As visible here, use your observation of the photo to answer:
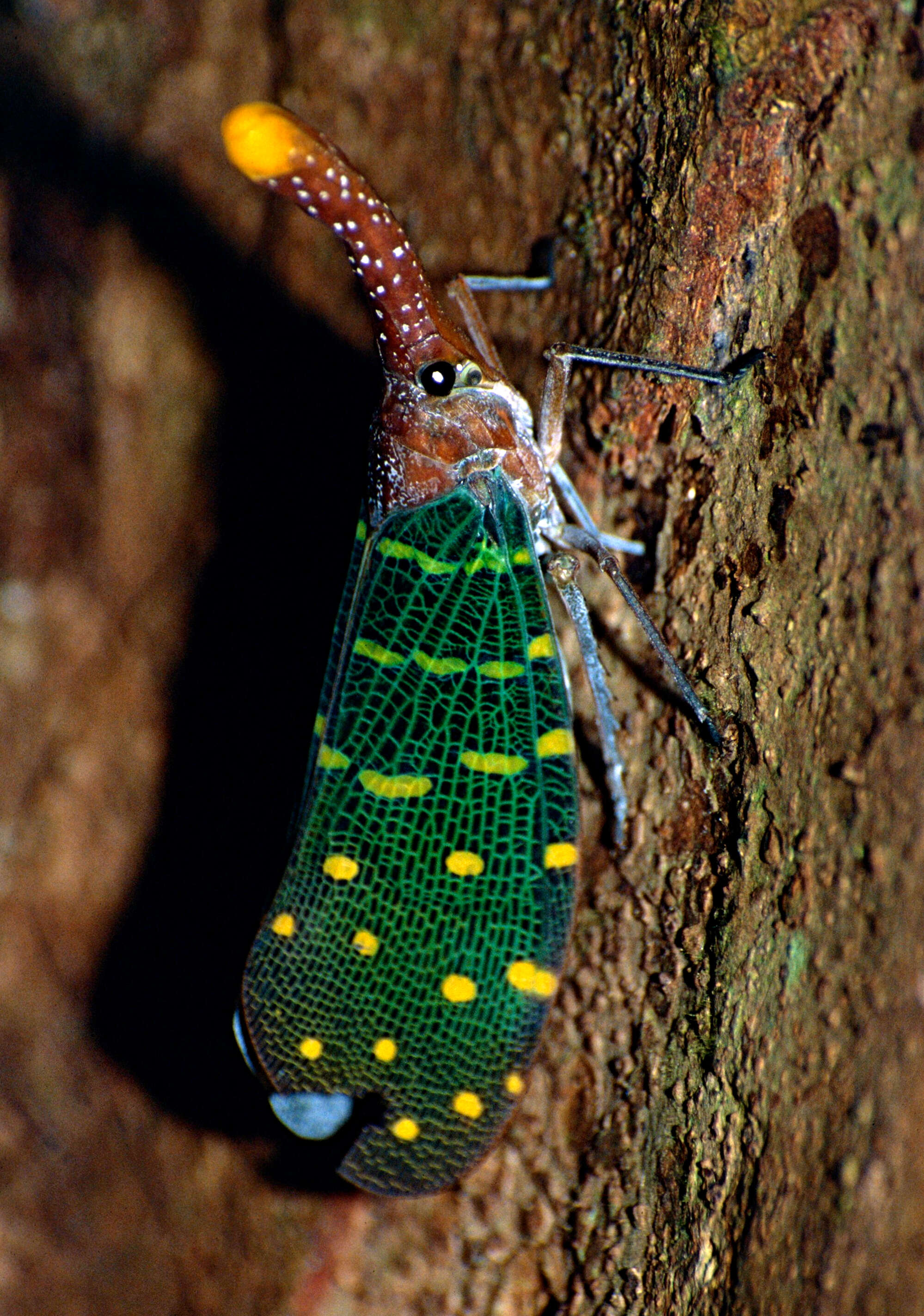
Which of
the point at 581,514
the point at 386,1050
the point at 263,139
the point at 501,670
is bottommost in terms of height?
the point at 386,1050

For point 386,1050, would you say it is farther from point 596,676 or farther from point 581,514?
point 581,514

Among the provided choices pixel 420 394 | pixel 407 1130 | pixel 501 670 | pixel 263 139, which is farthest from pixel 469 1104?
pixel 263 139

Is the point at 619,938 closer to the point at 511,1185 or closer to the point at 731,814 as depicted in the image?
the point at 731,814

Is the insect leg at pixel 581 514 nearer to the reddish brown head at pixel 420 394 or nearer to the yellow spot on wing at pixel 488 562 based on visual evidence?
the reddish brown head at pixel 420 394

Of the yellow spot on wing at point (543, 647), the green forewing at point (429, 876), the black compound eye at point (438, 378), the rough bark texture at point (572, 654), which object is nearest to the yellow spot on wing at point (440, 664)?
the green forewing at point (429, 876)

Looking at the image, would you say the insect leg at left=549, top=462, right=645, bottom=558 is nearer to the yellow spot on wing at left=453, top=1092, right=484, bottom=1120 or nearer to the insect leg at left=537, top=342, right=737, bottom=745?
the insect leg at left=537, top=342, right=737, bottom=745

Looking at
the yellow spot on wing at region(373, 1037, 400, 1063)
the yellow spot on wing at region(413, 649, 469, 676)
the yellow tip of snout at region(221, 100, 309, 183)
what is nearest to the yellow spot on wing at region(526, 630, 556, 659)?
the yellow spot on wing at region(413, 649, 469, 676)
